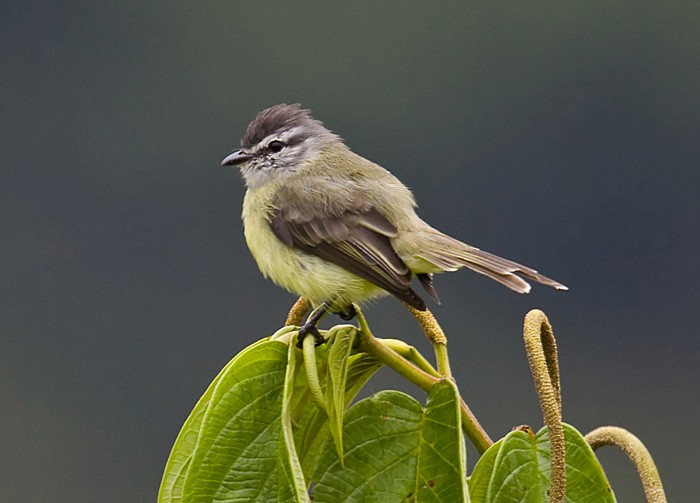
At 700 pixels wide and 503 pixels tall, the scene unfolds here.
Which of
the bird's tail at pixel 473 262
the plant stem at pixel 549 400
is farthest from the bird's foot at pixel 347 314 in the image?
the plant stem at pixel 549 400

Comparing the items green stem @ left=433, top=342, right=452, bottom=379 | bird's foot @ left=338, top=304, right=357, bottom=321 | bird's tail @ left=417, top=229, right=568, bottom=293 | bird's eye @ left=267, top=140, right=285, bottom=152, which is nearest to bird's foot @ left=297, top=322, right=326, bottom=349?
green stem @ left=433, top=342, right=452, bottom=379

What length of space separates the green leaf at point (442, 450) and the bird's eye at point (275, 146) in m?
2.50

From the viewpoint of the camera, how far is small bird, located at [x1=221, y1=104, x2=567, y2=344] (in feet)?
13.0

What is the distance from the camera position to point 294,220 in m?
4.40

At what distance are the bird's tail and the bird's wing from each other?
101 millimetres

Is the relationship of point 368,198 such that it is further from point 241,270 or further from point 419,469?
point 241,270

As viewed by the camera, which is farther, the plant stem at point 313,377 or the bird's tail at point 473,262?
the bird's tail at point 473,262

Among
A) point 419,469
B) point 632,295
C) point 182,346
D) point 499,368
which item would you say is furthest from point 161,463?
point 419,469

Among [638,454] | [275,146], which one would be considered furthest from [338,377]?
[275,146]

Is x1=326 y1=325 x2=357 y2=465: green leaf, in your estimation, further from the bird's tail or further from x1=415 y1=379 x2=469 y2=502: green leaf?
the bird's tail

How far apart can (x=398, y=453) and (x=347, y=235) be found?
166 cm

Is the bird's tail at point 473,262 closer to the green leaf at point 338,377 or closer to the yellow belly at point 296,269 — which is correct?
the yellow belly at point 296,269

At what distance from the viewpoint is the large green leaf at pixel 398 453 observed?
2492 mm

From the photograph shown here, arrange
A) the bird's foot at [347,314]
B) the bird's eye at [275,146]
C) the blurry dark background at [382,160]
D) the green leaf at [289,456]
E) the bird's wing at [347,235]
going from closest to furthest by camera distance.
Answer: the green leaf at [289,456] → the bird's foot at [347,314] → the bird's wing at [347,235] → the bird's eye at [275,146] → the blurry dark background at [382,160]
